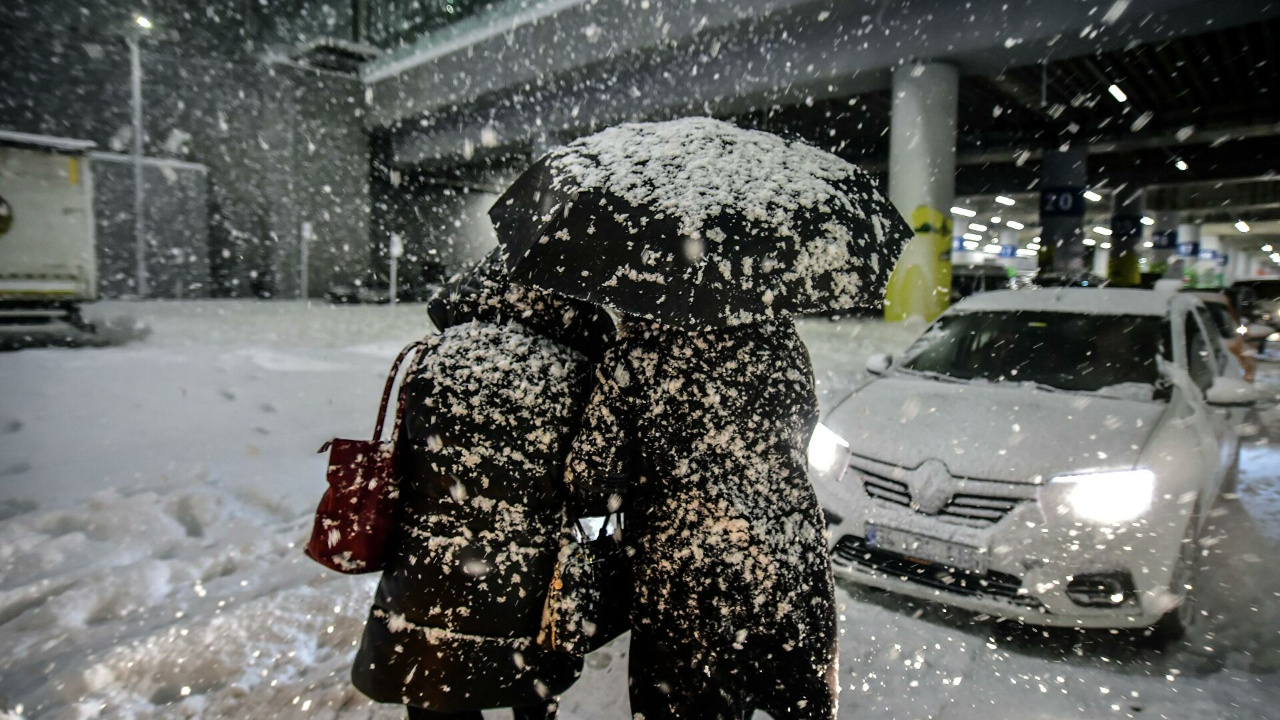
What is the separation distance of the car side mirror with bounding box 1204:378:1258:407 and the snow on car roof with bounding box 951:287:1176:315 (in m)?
0.64

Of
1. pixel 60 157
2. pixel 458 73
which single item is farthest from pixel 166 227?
pixel 60 157

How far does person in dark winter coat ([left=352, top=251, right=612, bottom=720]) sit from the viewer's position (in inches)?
61.1

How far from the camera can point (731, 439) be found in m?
1.58

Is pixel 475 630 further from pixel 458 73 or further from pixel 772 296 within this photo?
pixel 458 73

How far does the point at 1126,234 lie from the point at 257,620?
33.1 metres

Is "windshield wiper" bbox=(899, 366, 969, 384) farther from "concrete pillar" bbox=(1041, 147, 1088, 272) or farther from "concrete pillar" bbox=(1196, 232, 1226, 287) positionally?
"concrete pillar" bbox=(1196, 232, 1226, 287)

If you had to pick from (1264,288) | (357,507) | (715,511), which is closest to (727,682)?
(715,511)

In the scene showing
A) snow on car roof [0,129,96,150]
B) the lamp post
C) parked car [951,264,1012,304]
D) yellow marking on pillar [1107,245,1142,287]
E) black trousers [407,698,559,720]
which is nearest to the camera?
black trousers [407,698,559,720]

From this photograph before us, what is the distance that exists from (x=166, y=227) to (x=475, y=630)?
29.2 metres

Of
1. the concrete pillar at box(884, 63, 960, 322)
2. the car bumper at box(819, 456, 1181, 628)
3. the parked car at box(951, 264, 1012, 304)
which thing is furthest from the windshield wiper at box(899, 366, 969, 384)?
the parked car at box(951, 264, 1012, 304)

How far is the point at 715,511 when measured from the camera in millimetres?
1597

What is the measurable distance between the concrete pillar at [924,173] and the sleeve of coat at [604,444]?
1204cm

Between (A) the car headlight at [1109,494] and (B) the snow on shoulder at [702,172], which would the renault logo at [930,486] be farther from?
(B) the snow on shoulder at [702,172]

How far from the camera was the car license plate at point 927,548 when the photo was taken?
10.0 ft
